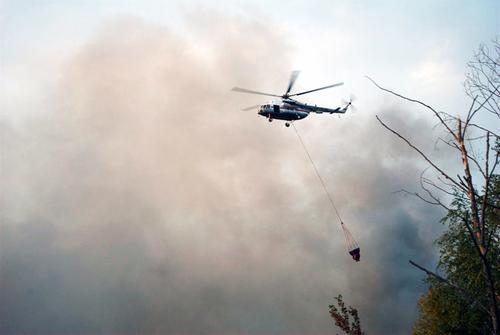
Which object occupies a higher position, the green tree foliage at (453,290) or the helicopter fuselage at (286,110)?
the helicopter fuselage at (286,110)

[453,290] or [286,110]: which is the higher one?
[286,110]

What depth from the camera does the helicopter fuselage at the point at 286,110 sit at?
42.5m

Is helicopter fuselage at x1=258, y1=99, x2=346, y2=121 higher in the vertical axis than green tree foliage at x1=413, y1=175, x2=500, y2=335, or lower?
higher

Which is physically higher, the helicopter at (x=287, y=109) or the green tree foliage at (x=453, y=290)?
the helicopter at (x=287, y=109)

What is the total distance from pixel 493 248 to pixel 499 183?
525 cm

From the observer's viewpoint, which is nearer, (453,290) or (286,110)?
(453,290)

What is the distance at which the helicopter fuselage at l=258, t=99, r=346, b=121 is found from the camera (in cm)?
4250

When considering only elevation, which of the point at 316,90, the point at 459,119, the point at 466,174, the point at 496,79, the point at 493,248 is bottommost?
the point at 466,174

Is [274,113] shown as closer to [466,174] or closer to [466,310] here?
[466,310]

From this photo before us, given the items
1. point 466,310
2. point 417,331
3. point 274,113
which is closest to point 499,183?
point 466,310

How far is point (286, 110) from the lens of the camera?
43.2 metres

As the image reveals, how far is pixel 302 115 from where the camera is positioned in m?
44.4

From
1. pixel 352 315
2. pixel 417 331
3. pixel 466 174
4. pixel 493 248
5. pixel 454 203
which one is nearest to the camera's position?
pixel 466 174

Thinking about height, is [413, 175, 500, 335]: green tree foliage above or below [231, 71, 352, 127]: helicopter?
below
